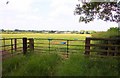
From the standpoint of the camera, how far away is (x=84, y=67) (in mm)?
11047

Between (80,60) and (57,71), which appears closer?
(57,71)

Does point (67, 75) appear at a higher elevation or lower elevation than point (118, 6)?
lower

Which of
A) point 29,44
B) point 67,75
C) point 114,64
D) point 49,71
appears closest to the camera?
point 67,75

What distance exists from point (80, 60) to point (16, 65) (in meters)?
2.66

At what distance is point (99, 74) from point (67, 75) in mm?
1148

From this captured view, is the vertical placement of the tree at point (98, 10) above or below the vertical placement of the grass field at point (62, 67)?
above

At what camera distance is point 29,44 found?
1862 centimetres

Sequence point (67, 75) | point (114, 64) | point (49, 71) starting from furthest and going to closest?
point (114, 64) → point (49, 71) → point (67, 75)

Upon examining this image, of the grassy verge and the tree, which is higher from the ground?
the tree

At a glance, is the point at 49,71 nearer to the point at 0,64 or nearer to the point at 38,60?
the point at 38,60

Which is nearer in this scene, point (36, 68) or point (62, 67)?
point (36, 68)

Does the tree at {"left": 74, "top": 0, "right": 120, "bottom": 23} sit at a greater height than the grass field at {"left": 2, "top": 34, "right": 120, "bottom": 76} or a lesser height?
greater

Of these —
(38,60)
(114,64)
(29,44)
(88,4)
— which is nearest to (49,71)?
(38,60)

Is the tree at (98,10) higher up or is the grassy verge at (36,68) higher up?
the tree at (98,10)
